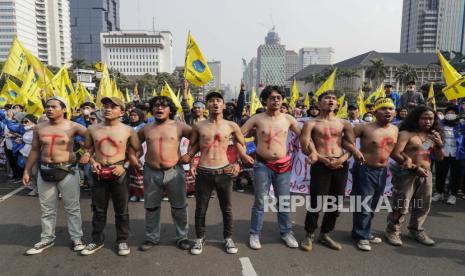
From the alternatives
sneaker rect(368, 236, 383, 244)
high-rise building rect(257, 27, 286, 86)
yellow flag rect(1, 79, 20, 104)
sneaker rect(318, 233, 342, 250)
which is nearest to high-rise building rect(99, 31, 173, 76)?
high-rise building rect(257, 27, 286, 86)

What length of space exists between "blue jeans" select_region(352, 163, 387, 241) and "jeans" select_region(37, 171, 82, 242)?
363 cm

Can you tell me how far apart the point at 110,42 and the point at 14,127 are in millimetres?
140796

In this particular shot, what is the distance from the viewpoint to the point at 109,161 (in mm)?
3705

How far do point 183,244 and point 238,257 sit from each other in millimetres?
730

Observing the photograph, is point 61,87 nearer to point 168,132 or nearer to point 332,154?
point 168,132

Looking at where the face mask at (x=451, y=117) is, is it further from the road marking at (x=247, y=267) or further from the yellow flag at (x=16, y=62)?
the yellow flag at (x=16, y=62)

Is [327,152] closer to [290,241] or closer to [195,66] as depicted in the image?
[290,241]

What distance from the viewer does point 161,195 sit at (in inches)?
152

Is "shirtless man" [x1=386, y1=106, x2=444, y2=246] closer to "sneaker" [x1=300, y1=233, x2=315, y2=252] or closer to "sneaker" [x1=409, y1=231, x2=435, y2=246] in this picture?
"sneaker" [x1=409, y1=231, x2=435, y2=246]

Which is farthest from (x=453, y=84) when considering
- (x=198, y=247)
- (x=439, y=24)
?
(x=439, y=24)

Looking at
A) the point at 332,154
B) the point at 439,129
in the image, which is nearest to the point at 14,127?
the point at 332,154

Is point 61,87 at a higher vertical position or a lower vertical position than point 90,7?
lower

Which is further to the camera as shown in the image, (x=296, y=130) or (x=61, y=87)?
(x=61, y=87)

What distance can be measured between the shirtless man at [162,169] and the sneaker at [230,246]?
1.59 feet
